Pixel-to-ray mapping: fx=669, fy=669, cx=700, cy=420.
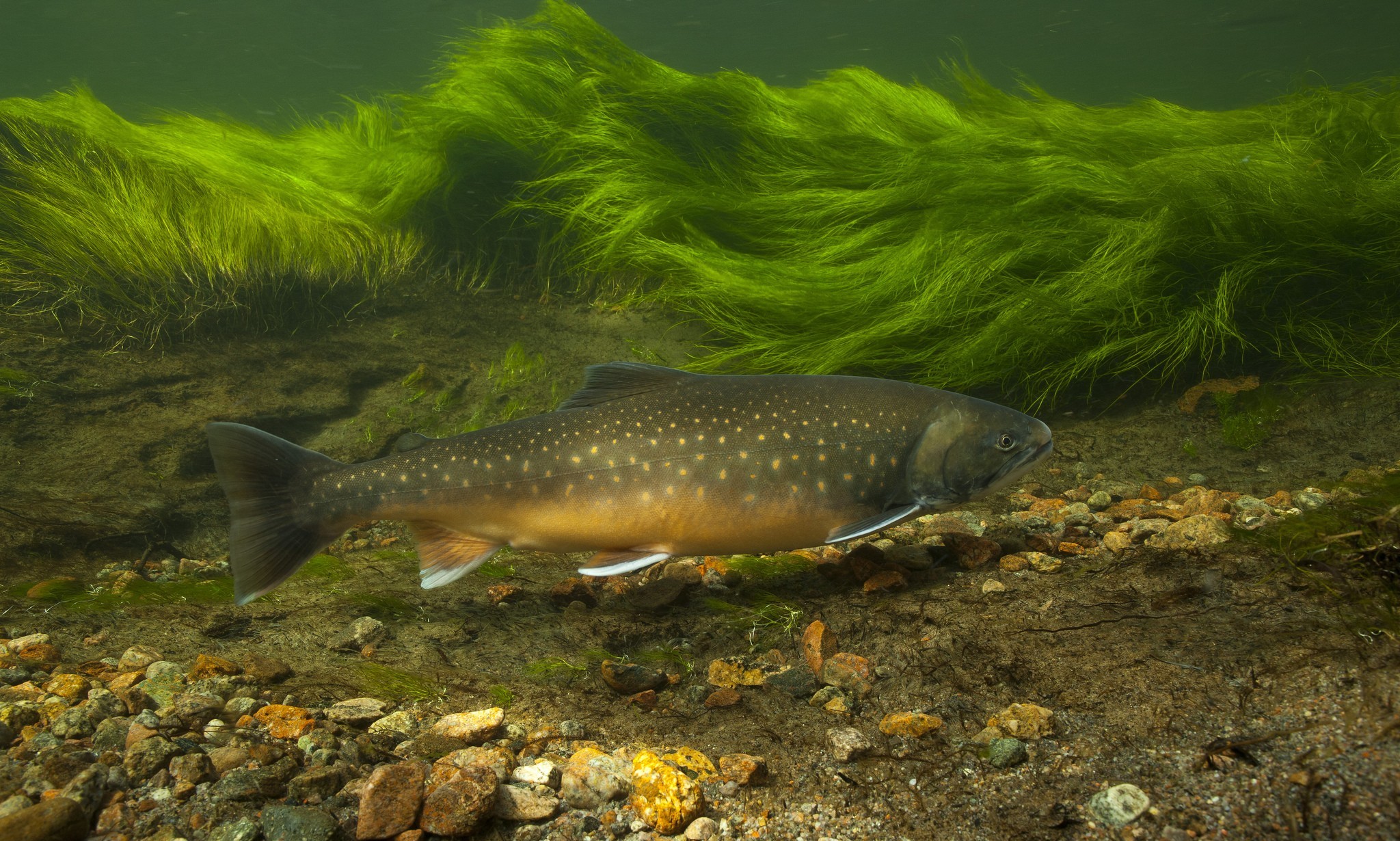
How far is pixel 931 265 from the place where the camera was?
214 inches

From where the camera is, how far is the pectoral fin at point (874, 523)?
9.56 feet

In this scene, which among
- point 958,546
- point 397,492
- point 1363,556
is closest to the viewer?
point 1363,556

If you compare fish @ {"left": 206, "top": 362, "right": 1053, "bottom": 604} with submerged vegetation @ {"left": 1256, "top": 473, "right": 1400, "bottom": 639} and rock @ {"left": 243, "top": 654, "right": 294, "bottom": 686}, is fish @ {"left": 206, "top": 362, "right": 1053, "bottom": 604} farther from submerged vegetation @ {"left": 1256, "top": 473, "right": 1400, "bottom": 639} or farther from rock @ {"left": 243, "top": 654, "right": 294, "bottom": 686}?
submerged vegetation @ {"left": 1256, "top": 473, "right": 1400, "bottom": 639}

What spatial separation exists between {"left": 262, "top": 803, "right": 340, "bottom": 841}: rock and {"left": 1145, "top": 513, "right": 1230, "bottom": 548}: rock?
3104mm

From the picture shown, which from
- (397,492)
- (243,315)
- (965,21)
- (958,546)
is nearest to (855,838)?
(958,546)

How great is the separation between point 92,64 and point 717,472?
1989 inches

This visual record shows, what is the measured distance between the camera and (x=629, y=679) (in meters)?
2.50

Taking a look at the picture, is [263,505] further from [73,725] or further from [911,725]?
[911,725]

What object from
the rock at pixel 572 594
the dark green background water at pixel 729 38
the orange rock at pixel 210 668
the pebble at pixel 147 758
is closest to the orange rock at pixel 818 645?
the rock at pixel 572 594

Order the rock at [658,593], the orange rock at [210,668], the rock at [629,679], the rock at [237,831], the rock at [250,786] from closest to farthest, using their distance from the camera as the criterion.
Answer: the rock at [237,831] < the rock at [250,786] < the orange rock at [210,668] < the rock at [629,679] < the rock at [658,593]

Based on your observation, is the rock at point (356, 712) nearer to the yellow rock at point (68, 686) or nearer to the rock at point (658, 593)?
the yellow rock at point (68, 686)

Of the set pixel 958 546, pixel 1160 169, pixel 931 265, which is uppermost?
pixel 1160 169

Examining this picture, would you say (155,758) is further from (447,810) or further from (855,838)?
(855,838)

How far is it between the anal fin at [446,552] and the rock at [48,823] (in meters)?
1.54
